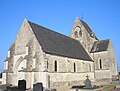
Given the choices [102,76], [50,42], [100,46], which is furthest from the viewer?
[100,46]

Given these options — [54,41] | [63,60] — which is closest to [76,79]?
[63,60]

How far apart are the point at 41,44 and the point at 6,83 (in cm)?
881

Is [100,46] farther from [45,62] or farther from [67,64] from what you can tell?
[45,62]

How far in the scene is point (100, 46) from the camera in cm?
4106

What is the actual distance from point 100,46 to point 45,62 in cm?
2004

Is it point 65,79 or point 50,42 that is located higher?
point 50,42

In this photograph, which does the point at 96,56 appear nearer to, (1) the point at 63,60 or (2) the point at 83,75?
(2) the point at 83,75

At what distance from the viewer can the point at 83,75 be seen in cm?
3609

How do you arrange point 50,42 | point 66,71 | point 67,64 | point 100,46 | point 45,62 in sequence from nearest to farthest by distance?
point 45,62, point 50,42, point 66,71, point 67,64, point 100,46

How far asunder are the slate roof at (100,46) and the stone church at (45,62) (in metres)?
0.53

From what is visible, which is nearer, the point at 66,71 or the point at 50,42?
the point at 50,42

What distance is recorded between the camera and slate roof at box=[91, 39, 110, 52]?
131ft

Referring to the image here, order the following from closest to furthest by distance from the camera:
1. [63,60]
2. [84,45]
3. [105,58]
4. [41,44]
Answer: [41,44] < [63,60] < [105,58] < [84,45]

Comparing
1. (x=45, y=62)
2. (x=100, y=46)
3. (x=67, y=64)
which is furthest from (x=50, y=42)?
(x=100, y=46)
